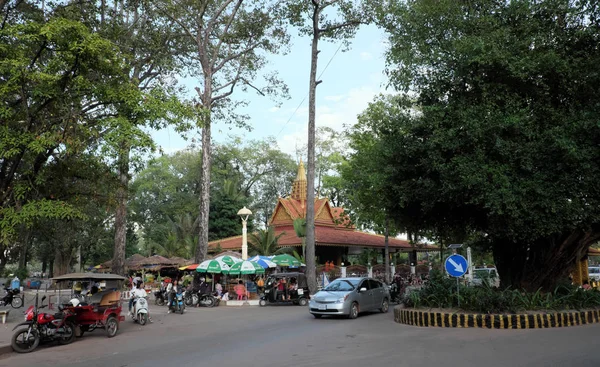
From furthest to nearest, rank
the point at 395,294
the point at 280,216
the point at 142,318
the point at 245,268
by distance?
the point at 280,216, the point at 245,268, the point at 395,294, the point at 142,318

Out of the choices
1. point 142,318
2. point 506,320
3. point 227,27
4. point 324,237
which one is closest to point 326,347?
point 506,320

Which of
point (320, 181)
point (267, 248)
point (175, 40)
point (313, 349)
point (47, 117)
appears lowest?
point (313, 349)

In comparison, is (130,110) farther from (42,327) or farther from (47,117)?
(42,327)

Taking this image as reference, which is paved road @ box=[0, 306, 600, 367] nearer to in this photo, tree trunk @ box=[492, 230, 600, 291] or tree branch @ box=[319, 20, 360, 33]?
tree trunk @ box=[492, 230, 600, 291]

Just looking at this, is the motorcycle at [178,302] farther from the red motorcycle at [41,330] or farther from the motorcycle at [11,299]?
the motorcycle at [11,299]

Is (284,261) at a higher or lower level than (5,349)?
higher

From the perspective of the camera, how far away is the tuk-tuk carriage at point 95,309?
1240 cm

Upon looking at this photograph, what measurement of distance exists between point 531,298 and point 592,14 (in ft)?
24.6

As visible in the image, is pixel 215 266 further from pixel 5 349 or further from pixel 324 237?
pixel 324 237

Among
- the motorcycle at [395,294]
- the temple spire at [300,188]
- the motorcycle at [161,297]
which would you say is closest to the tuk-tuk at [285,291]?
the motorcycle at [395,294]

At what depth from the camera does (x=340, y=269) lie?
103 feet

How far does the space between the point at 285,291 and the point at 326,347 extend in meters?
12.7

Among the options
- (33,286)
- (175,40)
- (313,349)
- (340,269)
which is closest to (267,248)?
(340,269)

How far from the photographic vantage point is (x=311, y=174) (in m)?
24.3
